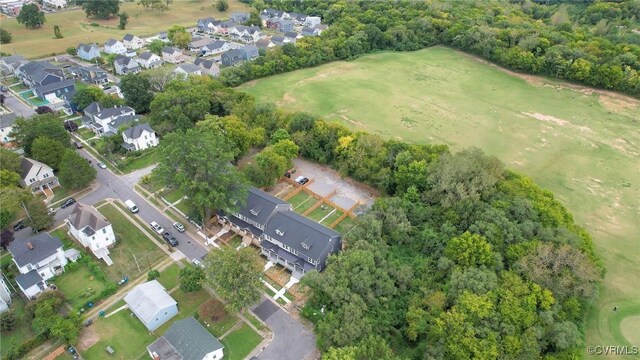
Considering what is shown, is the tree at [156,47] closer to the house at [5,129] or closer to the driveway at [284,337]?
the house at [5,129]

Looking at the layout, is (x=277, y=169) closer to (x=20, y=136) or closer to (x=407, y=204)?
(x=407, y=204)

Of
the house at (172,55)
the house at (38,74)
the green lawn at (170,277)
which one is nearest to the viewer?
the green lawn at (170,277)

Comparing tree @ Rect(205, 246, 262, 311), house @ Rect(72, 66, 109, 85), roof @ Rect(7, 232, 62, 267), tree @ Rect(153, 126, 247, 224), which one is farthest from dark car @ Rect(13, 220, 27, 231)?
house @ Rect(72, 66, 109, 85)

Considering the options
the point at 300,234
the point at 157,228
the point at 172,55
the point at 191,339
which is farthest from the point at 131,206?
the point at 172,55

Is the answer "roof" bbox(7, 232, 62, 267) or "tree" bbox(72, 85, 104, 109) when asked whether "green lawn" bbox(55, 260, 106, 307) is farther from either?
"tree" bbox(72, 85, 104, 109)

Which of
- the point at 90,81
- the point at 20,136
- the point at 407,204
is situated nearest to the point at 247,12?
the point at 90,81

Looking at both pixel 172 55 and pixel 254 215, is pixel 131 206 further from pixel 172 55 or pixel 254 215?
pixel 172 55

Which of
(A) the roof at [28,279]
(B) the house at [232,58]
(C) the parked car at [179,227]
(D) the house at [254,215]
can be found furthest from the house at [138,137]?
(B) the house at [232,58]
